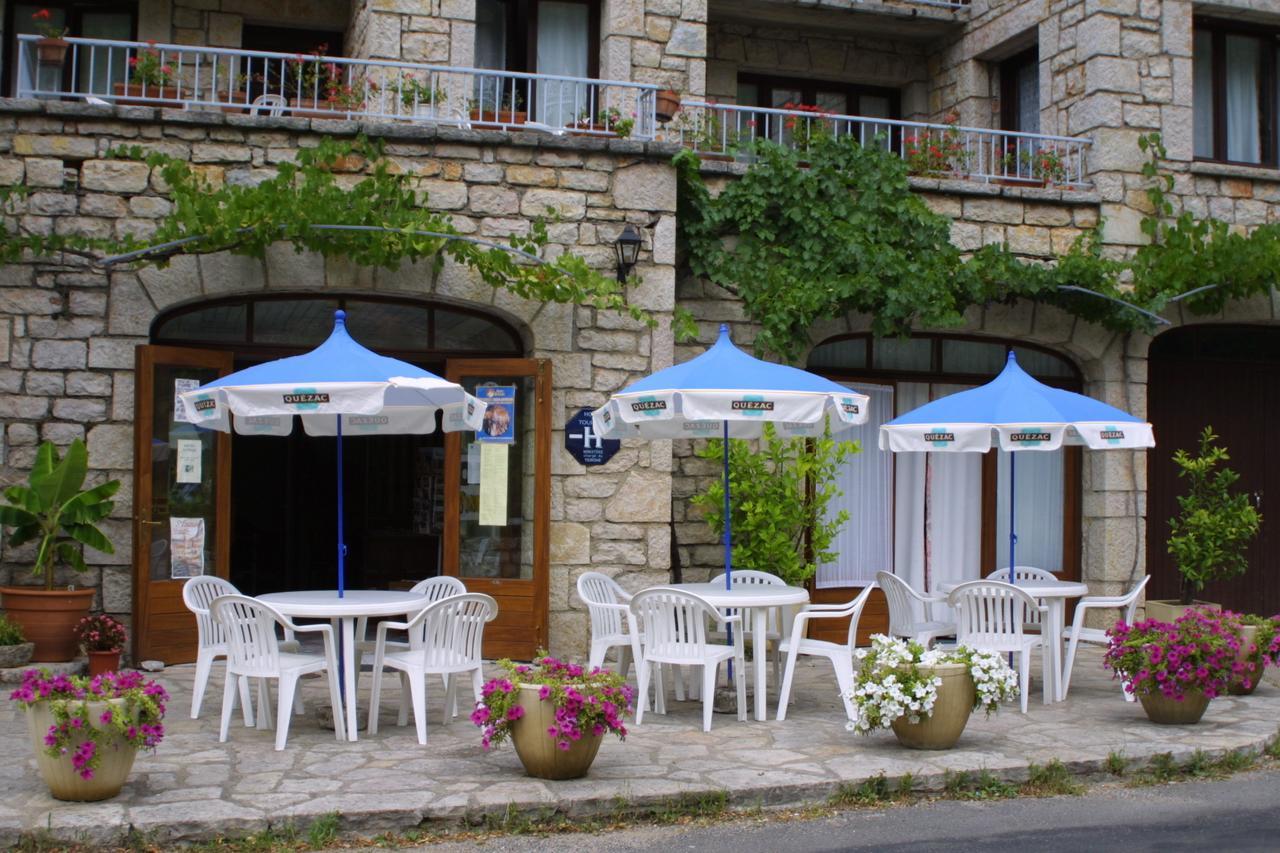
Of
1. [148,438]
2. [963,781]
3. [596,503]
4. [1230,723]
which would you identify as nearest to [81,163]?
[148,438]

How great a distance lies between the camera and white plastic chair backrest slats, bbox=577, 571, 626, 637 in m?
8.56

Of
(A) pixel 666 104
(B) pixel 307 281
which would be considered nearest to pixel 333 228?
→ (B) pixel 307 281

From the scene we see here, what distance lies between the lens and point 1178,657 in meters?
7.93

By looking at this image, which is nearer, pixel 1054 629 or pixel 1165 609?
pixel 1054 629

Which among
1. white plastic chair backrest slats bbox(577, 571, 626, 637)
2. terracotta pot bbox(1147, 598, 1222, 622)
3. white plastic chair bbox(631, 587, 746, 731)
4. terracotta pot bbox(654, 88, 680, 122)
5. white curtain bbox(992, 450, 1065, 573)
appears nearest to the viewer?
white plastic chair bbox(631, 587, 746, 731)

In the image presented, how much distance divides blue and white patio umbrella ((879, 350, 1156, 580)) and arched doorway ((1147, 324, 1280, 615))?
3.88m

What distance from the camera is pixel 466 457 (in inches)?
416

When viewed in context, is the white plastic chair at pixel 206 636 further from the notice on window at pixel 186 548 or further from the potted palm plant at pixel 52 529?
the notice on window at pixel 186 548

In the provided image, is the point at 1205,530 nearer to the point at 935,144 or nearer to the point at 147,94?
the point at 935,144

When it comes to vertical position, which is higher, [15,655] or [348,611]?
[348,611]

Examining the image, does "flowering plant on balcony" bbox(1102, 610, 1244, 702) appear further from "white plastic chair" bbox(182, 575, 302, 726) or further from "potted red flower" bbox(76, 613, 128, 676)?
"potted red flower" bbox(76, 613, 128, 676)

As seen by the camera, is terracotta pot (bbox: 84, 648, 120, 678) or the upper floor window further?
the upper floor window

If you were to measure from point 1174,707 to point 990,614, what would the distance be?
1.18m

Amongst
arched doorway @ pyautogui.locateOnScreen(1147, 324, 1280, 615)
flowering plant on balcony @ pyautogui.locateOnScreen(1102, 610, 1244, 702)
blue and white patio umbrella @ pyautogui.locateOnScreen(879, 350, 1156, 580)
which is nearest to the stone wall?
blue and white patio umbrella @ pyautogui.locateOnScreen(879, 350, 1156, 580)
